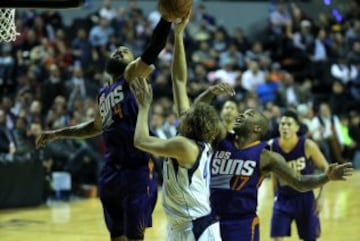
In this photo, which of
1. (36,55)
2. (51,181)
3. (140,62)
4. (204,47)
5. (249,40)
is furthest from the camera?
(249,40)

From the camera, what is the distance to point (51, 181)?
44.7 ft

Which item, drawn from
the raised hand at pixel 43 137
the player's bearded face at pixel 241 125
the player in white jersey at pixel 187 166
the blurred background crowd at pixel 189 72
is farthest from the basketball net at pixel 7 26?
the blurred background crowd at pixel 189 72

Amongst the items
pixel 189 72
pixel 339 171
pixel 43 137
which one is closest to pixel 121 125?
pixel 43 137

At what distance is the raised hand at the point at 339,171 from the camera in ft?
17.9

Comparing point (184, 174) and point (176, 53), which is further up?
point (176, 53)

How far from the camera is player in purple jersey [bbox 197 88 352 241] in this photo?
5.99 meters

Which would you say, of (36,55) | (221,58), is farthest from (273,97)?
(36,55)

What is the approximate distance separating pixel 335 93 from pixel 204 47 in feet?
10.7

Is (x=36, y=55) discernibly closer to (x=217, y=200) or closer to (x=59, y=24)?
(x=59, y=24)

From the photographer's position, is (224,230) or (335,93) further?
(335,93)

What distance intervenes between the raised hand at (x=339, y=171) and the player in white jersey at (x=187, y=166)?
804 millimetres

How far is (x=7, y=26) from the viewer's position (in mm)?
6965

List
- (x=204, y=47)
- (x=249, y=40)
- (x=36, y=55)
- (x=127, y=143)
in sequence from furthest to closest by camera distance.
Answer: (x=249, y=40) < (x=204, y=47) < (x=36, y=55) < (x=127, y=143)

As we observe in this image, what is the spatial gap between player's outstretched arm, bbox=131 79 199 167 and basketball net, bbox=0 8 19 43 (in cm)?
188
